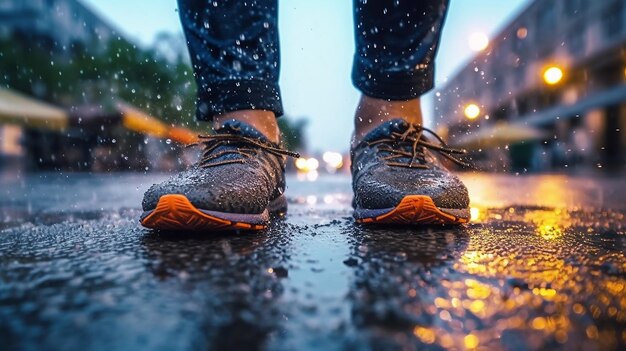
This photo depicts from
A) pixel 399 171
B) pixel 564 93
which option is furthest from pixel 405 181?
pixel 564 93

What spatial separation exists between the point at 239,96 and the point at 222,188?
39 centimetres

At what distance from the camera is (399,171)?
3.93 ft

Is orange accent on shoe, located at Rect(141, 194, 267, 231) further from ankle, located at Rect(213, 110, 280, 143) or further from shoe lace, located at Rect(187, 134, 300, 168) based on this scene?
ankle, located at Rect(213, 110, 280, 143)

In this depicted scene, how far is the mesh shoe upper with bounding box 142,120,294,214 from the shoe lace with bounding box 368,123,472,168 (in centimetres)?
30

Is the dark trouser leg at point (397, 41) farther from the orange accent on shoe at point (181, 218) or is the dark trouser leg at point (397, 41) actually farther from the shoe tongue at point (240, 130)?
the orange accent on shoe at point (181, 218)

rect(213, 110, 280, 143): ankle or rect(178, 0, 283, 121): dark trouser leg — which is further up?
rect(178, 0, 283, 121): dark trouser leg

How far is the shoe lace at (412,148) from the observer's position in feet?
4.13

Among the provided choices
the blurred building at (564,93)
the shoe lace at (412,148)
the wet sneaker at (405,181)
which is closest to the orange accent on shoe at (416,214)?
the wet sneaker at (405,181)

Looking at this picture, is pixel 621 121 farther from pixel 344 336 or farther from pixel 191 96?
pixel 344 336

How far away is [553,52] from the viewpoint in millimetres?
24844

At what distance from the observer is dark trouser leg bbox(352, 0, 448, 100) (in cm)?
138

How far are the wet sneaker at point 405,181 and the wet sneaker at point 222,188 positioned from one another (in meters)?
0.24

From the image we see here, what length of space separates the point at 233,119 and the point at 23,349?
0.94 meters

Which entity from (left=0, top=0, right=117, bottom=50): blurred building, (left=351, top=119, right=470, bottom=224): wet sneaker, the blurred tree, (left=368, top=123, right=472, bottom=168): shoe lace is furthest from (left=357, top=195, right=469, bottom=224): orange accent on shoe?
(left=0, top=0, right=117, bottom=50): blurred building
